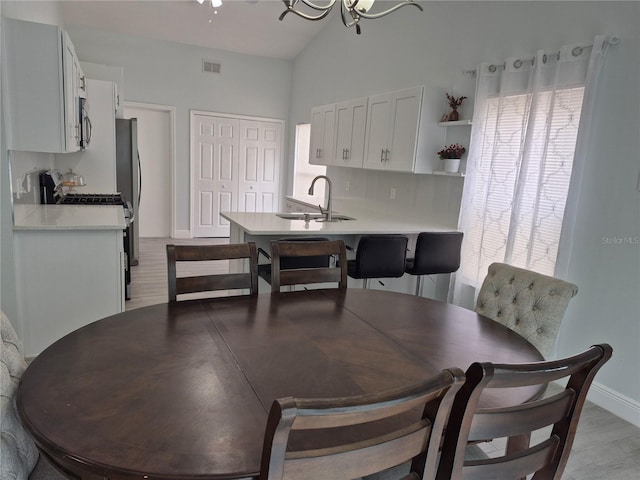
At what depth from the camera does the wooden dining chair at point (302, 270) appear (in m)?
2.09

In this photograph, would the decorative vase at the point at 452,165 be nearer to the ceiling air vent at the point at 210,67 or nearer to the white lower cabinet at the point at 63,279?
the white lower cabinet at the point at 63,279

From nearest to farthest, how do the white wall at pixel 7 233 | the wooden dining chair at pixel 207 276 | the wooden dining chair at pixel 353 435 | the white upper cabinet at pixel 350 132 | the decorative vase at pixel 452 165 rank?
the wooden dining chair at pixel 353 435, the wooden dining chair at pixel 207 276, the white wall at pixel 7 233, the decorative vase at pixel 452 165, the white upper cabinet at pixel 350 132

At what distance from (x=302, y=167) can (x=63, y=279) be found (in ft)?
15.9

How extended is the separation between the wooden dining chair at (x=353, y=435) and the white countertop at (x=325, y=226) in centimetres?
219

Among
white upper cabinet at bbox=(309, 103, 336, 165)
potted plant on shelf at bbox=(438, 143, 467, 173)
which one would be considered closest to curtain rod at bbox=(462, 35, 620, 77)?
potted plant on shelf at bbox=(438, 143, 467, 173)

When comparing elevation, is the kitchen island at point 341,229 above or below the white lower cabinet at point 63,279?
above

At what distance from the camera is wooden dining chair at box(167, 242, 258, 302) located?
6.13 ft

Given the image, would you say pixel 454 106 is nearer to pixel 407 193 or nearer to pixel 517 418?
pixel 407 193

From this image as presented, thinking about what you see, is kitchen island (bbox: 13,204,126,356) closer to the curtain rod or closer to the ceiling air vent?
the curtain rod

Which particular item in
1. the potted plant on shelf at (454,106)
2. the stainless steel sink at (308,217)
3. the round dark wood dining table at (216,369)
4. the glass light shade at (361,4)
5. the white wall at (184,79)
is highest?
the white wall at (184,79)

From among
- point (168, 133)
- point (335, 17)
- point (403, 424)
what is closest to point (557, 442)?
point (403, 424)

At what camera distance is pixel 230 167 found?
7176 mm

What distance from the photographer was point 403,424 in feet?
3.54

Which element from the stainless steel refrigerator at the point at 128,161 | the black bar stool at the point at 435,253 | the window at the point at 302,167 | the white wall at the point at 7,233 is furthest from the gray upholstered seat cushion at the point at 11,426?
the window at the point at 302,167
